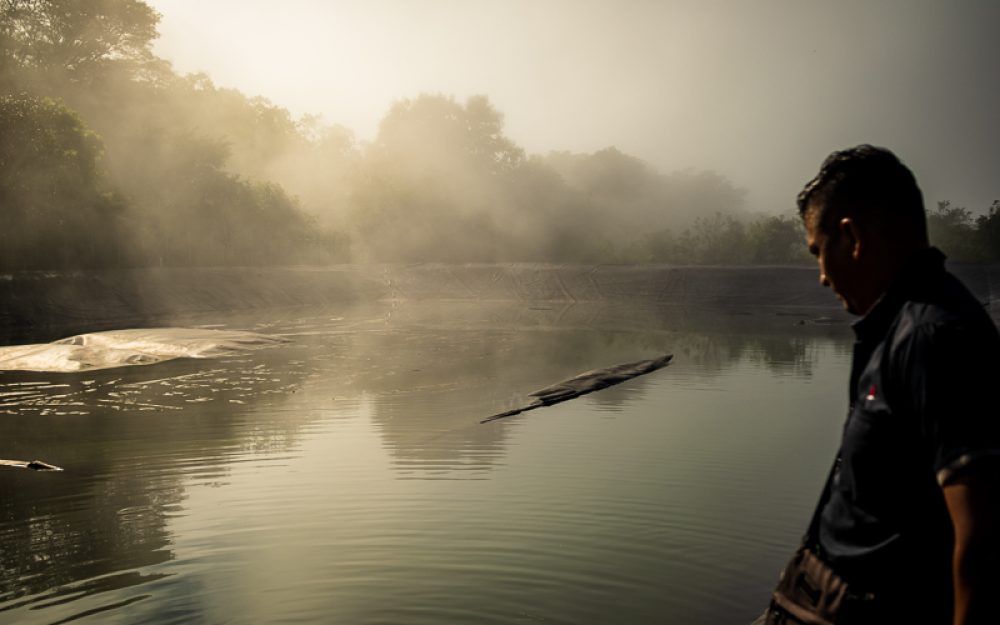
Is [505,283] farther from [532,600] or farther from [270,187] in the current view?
[532,600]

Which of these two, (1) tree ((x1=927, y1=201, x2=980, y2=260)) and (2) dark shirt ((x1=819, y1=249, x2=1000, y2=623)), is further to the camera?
(1) tree ((x1=927, y1=201, x2=980, y2=260))

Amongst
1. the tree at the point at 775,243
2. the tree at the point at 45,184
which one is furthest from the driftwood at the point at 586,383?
the tree at the point at 775,243

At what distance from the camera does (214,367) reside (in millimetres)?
17219

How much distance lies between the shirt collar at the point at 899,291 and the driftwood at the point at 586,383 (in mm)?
9548

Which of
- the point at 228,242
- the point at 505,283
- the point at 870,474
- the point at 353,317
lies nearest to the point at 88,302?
the point at 353,317

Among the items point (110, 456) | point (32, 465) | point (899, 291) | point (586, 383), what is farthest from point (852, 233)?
point (586, 383)

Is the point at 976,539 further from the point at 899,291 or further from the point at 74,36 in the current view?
the point at 74,36

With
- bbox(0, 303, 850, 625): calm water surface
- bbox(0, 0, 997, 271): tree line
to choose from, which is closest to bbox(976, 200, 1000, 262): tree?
bbox(0, 0, 997, 271): tree line

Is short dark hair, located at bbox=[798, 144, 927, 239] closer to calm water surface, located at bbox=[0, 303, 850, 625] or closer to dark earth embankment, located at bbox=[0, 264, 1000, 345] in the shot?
calm water surface, located at bbox=[0, 303, 850, 625]

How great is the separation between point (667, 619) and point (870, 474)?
11.2 ft

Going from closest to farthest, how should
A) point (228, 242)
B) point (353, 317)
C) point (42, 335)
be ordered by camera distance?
point (42, 335) < point (353, 317) < point (228, 242)

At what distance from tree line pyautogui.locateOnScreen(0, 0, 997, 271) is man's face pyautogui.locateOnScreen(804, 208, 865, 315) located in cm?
3120

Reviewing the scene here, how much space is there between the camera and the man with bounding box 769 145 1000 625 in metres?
1.61

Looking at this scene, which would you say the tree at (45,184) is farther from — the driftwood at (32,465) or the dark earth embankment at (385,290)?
the driftwood at (32,465)
